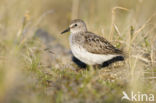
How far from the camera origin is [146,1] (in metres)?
13.6

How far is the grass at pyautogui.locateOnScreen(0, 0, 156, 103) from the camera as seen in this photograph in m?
4.55

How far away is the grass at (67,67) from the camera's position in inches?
179

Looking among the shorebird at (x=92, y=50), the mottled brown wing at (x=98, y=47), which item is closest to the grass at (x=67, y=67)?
the shorebird at (x=92, y=50)

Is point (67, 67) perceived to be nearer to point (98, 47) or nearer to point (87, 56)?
point (87, 56)

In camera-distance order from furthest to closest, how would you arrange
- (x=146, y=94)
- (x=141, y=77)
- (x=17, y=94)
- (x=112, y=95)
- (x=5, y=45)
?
(x=5, y=45), (x=141, y=77), (x=146, y=94), (x=112, y=95), (x=17, y=94)

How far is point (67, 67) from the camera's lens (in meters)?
7.29

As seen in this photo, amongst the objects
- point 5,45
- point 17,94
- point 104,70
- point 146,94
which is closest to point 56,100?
point 17,94

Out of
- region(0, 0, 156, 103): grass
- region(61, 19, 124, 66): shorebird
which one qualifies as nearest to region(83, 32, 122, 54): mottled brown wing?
region(61, 19, 124, 66): shorebird

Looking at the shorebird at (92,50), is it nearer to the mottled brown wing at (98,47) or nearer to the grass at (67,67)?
the mottled brown wing at (98,47)

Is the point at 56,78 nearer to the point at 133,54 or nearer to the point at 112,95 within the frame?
the point at 112,95

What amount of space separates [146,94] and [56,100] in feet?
6.01

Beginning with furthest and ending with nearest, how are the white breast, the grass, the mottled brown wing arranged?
the mottled brown wing → the white breast → the grass

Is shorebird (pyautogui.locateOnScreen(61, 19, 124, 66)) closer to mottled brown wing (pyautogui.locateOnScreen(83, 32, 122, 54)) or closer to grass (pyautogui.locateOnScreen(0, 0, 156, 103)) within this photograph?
mottled brown wing (pyautogui.locateOnScreen(83, 32, 122, 54))

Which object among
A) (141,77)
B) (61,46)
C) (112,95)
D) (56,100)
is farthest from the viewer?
(61,46)
